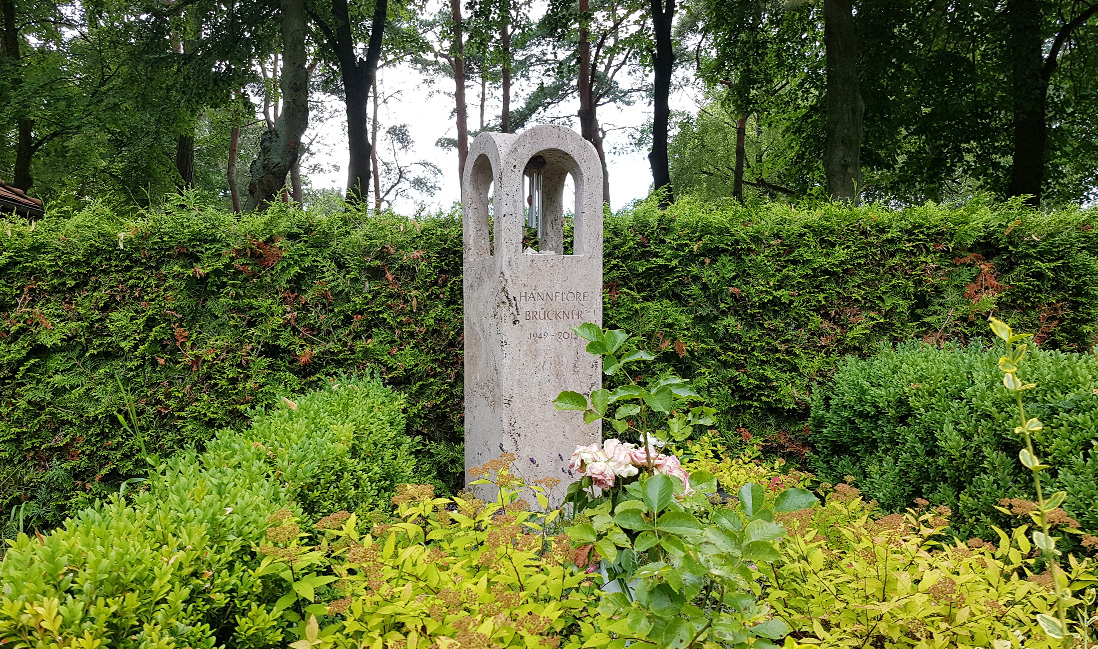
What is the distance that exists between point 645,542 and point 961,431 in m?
2.70

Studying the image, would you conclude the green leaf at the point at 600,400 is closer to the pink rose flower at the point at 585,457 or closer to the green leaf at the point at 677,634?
the pink rose flower at the point at 585,457


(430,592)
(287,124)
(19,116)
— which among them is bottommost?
(430,592)

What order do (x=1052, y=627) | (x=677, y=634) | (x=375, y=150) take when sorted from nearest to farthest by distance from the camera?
(x=1052, y=627)
(x=677, y=634)
(x=375, y=150)

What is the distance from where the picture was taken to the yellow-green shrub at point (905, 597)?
1421 mm

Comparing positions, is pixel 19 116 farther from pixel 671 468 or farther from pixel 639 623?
pixel 639 623

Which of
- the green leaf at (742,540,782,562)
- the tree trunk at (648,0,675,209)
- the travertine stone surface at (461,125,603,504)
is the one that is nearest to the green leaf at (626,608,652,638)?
the green leaf at (742,540,782,562)

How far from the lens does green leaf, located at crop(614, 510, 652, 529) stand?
1.39 meters

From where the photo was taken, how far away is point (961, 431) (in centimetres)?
322

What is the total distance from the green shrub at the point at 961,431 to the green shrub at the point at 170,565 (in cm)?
314

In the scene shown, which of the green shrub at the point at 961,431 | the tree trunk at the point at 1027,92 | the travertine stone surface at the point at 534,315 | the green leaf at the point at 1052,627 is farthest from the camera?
the tree trunk at the point at 1027,92

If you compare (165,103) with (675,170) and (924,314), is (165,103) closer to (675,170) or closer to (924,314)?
(924,314)

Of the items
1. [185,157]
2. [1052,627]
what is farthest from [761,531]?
[185,157]

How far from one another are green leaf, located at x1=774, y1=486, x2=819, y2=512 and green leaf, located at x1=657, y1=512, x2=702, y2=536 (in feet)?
0.64

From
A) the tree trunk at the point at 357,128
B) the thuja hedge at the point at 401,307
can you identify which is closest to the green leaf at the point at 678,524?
the thuja hedge at the point at 401,307
